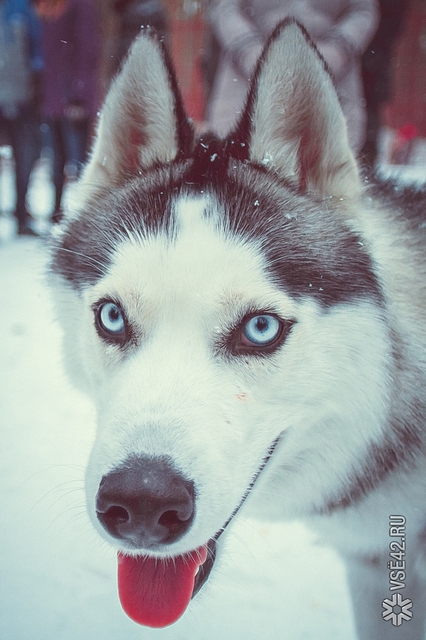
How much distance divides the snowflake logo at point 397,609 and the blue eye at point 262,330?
0.71 metres

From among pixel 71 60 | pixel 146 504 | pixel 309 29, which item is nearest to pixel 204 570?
pixel 146 504

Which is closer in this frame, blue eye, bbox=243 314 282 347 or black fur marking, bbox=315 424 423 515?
blue eye, bbox=243 314 282 347

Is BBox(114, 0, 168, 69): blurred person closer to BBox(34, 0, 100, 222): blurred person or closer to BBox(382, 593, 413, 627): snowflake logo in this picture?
BBox(34, 0, 100, 222): blurred person

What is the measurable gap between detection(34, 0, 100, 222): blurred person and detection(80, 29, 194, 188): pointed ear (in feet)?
0.55

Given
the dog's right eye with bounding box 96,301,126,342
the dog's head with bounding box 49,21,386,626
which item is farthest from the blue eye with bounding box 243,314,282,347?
the dog's right eye with bounding box 96,301,126,342

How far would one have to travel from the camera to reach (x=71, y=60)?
4.15 ft

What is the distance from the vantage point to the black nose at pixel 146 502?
0.70 meters

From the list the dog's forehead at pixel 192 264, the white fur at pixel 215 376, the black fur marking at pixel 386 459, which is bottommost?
the black fur marking at pixel 386 459

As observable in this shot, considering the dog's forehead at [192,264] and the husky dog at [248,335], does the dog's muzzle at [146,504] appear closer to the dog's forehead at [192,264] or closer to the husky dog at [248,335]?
the husky dog at [248,335]

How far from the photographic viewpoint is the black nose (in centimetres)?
70

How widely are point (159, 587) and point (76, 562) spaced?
392mm

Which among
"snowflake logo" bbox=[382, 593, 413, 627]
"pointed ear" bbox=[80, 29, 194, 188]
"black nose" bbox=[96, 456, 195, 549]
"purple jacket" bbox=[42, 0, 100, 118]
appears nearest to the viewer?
"black nose" bbox=[96, 456, 195, 549]

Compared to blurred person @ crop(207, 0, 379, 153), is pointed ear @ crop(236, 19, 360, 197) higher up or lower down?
lower down

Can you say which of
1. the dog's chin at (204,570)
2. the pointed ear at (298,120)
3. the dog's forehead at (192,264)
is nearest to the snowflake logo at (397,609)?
the dog's chin at (204,570)
